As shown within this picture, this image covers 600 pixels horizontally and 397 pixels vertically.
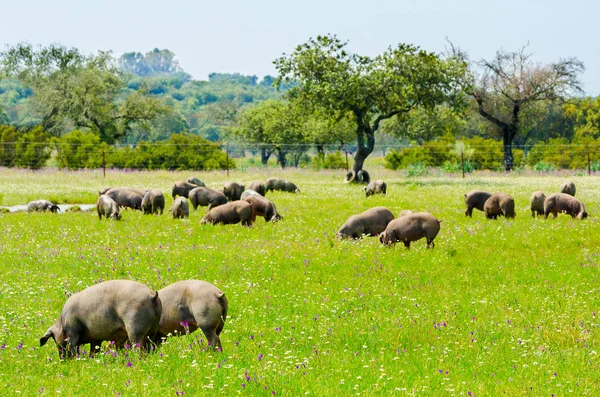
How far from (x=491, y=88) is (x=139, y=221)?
56.1m

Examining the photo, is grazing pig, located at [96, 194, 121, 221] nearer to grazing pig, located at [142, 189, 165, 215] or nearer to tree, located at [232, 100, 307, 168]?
grazing pig, located at [142, 189, 165, 215]

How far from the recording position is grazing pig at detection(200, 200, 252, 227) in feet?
65.1

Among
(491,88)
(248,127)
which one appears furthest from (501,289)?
(248,127)

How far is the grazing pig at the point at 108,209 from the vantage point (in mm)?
21562

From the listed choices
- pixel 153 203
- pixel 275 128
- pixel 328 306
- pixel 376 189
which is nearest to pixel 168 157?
pixel 376 189

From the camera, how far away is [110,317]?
24.6 ft

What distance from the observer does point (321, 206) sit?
2611 centimetres

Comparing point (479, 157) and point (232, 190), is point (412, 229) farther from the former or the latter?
point (479, 157)

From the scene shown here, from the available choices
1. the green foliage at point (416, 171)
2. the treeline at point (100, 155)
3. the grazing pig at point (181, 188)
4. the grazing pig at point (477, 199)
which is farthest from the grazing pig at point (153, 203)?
the green foliage at point (416, 171)

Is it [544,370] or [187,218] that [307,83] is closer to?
[187,218]

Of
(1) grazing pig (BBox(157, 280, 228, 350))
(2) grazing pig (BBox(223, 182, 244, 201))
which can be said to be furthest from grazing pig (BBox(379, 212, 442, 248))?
(2) grazing pig (BBox(223, 182, 244, 201))

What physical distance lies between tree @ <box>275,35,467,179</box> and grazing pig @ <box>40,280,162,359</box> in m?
38.1

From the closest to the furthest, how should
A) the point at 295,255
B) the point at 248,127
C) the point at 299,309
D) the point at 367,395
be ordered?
the point at 367,395 < the point at 299,309 < the point at 295,255 < the point at 248,127

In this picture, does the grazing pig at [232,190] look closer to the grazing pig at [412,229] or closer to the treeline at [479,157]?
the grazing pig at [412,229]
